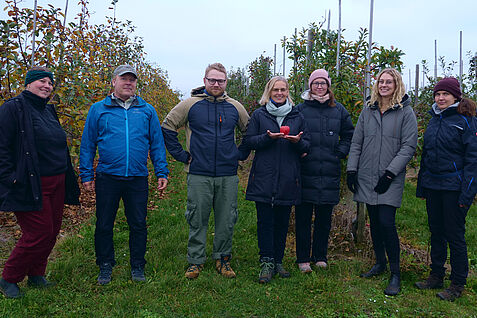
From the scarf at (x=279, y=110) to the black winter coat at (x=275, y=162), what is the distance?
4 cm

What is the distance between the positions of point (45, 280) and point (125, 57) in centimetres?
1051

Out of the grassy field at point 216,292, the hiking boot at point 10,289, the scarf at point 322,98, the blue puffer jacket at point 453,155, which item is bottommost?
the grassy field at point 216,292

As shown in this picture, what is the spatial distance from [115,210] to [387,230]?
8.81ft

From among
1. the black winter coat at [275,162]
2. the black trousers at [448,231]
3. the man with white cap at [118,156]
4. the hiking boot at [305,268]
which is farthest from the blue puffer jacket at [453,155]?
the man with white cap at [118,156]

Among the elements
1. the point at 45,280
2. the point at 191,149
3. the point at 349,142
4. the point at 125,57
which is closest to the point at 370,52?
the point at 349,142

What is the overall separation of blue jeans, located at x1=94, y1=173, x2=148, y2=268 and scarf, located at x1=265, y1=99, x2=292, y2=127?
1437 millimetres

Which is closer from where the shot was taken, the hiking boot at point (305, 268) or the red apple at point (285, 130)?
the red apple at point (285, 130)

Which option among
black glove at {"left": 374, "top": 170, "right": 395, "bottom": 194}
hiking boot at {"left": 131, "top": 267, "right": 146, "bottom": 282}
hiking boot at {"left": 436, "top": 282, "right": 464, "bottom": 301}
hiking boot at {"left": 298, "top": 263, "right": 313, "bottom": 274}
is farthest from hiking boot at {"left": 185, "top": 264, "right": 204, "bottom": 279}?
hiking boot at {"left": 436, "top": 282, "right": 464, "bottom": 301}

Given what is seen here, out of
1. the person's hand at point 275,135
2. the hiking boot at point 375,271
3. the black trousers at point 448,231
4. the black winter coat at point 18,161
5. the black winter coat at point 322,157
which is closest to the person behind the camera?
the black winter coat at point 18,161

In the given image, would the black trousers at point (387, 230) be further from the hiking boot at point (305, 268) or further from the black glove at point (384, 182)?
the hiking boot at point (305, 268)

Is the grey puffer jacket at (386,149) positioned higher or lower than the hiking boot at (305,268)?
higher

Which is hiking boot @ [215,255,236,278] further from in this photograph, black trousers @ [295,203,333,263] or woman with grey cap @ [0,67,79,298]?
woman with grey cap @ [0,67,79,298]

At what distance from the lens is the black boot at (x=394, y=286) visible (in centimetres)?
353

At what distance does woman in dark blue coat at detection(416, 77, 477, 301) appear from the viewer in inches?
129
